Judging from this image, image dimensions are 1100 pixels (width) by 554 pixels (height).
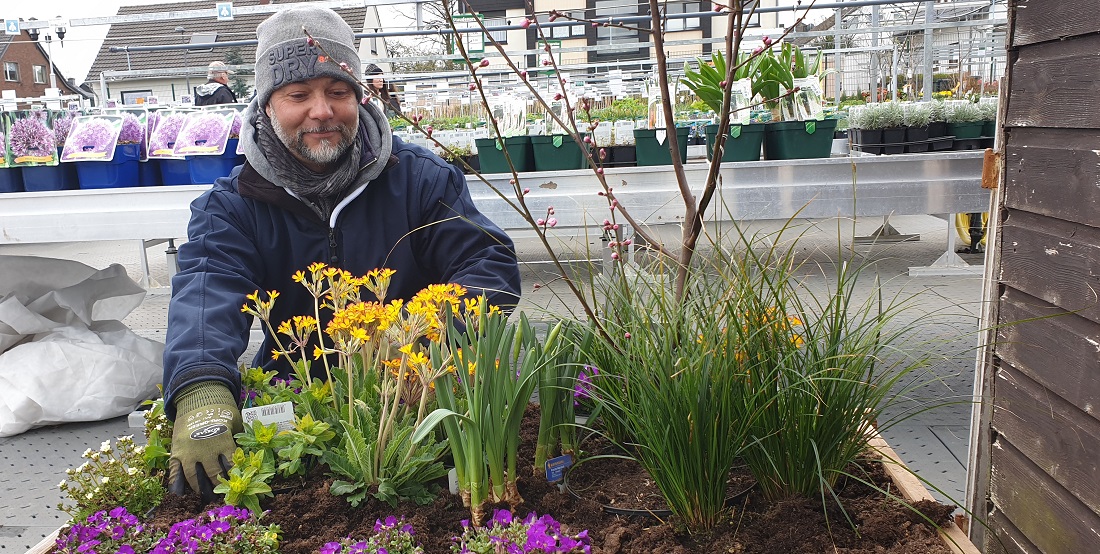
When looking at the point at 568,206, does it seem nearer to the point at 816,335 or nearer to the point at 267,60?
the point at 267,60

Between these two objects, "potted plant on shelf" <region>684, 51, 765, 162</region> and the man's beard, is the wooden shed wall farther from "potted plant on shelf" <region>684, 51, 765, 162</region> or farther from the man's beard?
the man's beard

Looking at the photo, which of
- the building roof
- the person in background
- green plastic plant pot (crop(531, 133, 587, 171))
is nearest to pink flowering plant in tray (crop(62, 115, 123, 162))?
the person in background

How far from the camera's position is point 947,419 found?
2920mm

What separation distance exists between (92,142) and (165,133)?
0.75ft

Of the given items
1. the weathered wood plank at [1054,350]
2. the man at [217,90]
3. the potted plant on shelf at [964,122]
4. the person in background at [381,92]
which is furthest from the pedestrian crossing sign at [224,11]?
the weathered wood plank at [1054,350]

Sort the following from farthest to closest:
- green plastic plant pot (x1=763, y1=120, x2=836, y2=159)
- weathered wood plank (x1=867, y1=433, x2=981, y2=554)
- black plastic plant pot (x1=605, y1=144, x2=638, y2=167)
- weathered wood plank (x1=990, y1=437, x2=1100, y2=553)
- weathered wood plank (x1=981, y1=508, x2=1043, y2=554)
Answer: black plastic plant pot (x1=605, y1=144, x2=638, y2=167), green plastic plant pot (x1=763, y1=120, x2=836, y2=159), weathered wood plank (x1=981, y1=508, x2=1043, y2=554), weathered wood plank (x1=990, y1=437, x2=1100, y2=553), weathered wood plank (x1=867, y1=433, x2=981, y2=554)

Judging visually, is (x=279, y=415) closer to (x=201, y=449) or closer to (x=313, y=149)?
(x=201, y=449)

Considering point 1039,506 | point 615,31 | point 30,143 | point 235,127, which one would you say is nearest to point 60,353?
point 30,143

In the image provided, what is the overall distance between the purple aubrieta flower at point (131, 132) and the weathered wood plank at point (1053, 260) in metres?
2.64

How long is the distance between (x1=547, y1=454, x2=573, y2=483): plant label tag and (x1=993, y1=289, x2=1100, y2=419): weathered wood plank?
2.10ft

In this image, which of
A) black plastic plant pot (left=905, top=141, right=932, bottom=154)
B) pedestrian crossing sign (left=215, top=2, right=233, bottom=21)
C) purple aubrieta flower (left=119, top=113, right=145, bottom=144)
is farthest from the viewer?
pedestrian crossing sign (left=215, top=2, right=233, bottom=21)

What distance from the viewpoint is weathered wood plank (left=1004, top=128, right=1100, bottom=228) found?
118 centimetres

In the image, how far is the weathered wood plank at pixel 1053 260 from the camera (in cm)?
119

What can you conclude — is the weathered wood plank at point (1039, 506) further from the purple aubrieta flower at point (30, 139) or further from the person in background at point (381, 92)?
the purple aubrieta flower at point (30, 139)
